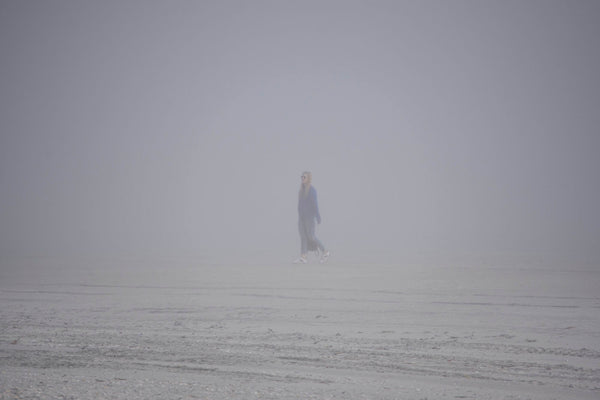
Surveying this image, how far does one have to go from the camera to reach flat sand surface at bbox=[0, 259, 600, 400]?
16.4ft

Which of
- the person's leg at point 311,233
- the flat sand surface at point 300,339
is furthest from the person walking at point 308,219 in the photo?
the flat sand surface at point 300,339

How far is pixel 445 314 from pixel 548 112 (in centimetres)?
10415

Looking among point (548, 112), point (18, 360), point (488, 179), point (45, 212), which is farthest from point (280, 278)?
point (548, 112)

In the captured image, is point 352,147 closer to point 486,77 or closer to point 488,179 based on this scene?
point 488,179

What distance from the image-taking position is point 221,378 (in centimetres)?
523

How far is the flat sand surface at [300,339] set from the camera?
196 inches

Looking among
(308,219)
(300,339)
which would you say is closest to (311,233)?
(308,219)

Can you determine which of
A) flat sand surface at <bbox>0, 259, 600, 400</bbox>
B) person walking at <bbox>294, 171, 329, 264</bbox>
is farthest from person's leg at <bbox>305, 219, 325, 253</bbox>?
flat sand surface at <bbox>0, 259, 600, 400</bbox>

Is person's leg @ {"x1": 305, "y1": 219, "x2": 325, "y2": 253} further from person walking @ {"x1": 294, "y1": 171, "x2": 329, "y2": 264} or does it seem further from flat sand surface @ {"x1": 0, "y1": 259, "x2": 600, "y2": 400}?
flat sand surface @ {"x1": 0, "y1": 259, "x2": 600, "y2": 400}

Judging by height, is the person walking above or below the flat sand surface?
above

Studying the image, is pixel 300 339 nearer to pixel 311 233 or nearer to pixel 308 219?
pixel 308 219

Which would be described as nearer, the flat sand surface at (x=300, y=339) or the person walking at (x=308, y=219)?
the flat sand surface at (x=300, y=339)

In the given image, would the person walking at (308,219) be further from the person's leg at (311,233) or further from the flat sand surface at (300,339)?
the flat sand surface at (300,339)

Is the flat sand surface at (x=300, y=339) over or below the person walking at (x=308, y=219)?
below
